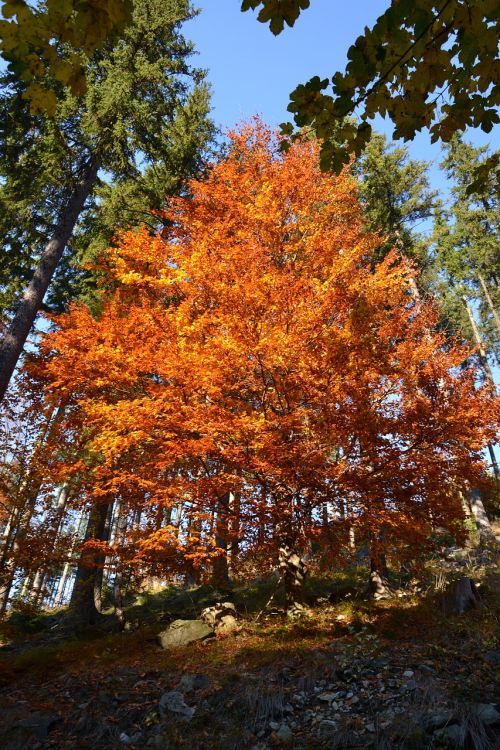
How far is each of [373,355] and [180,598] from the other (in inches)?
452

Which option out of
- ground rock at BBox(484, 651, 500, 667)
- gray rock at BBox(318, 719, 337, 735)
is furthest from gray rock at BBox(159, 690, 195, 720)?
ground rock at BBox(484, 651, 500, 667)

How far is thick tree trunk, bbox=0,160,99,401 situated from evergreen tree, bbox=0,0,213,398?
0.02m

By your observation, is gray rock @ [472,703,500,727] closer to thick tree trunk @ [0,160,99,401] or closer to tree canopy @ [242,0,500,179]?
tree canopy @ [242,0,500,179]

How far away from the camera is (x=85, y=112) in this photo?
→ 11867mm

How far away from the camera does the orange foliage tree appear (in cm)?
687

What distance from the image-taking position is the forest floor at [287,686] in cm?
459

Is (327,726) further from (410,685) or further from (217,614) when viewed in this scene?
(217,614)

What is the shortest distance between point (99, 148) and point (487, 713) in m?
13.3

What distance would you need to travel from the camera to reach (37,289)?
991 centimetres

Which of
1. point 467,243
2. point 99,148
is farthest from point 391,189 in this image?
point 99,148

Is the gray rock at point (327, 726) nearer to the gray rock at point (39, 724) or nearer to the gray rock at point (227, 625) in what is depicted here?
the gray rock at point (39, 724)

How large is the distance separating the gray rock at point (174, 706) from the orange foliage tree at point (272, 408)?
1.75m

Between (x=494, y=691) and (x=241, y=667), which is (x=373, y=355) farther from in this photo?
(x=241, y=667)

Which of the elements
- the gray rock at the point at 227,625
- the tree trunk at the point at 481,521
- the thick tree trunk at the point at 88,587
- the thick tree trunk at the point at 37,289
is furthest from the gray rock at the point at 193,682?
the tree trunk at the point at 481,521
